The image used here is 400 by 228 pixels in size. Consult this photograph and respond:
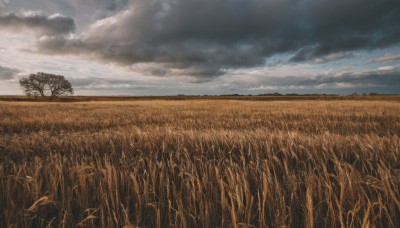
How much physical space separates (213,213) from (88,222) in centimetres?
83

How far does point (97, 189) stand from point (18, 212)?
1.66 feet

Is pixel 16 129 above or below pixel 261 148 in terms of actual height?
below

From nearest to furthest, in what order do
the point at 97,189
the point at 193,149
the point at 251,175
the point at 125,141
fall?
the point at 97,189, the point at 251,175, the point at 193,149, the point at 125,141

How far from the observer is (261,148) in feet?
10.3

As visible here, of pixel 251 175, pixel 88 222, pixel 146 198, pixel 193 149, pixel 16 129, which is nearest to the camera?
pixel 88 222

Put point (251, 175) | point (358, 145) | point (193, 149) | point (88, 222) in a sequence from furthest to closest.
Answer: point (193, 149), point (358, 145), point (251, 175), point (88, 222)

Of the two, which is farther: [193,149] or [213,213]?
[193,149]

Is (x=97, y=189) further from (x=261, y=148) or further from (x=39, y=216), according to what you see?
(x=261, y=148)

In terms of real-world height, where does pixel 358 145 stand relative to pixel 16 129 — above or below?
above

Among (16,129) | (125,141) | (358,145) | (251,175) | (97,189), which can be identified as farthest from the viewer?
(16,129)

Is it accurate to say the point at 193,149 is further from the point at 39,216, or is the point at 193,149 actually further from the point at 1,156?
the point at 1,156

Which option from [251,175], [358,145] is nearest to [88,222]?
[251,175]

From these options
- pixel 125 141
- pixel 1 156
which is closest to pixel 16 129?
pixel 1 156

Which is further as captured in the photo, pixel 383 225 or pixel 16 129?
pixel 16 129
